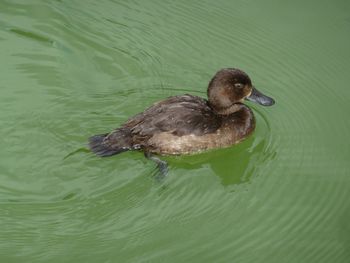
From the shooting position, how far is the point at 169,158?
586cm

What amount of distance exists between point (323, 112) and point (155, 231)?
2680 mm

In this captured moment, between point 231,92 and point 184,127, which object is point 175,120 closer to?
point 184,127

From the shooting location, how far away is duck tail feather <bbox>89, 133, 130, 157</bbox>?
5.57 metres

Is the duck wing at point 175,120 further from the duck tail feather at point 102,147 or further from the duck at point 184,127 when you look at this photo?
the duck tail feather at point 102,147

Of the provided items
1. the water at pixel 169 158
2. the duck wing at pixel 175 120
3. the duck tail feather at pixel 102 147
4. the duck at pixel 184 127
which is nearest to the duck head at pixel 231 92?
the duck at pixel 184 127

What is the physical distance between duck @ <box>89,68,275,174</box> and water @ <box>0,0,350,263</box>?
0.13 meters

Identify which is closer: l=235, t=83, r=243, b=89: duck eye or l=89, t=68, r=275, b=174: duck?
l=89, t=68, r=275, b=174: duck

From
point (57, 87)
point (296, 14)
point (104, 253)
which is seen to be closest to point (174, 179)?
point (104, 253)

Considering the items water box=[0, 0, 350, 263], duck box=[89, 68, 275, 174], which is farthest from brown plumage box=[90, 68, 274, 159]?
water box=[0, 0, 350, 263]

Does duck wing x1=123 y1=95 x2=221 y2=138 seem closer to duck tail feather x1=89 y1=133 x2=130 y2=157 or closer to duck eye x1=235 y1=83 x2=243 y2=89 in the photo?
duck tail feather x1=89 y1=133 x2=130 y2=157

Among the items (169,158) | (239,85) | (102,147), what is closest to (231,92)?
(239,85)

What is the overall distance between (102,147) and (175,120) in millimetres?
749

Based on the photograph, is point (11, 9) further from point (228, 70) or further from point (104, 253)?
point (104, 253)

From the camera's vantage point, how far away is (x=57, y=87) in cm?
654
